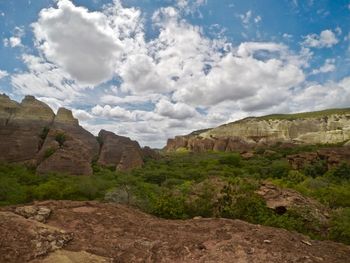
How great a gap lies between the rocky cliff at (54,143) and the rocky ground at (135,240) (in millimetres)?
40173

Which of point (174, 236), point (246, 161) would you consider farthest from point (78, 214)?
point (246, 161)

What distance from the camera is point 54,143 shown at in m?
57.9

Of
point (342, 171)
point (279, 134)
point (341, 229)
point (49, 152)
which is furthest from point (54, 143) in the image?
point (279, 134)

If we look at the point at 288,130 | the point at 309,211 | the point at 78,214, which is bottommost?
the point at 309,211

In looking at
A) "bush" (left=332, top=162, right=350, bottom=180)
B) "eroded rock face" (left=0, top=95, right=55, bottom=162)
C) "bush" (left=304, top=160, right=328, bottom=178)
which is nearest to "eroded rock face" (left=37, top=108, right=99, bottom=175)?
"eroded rock face" (left=0, top=95, right=55, bottom=162)

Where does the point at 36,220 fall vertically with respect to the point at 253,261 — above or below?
above

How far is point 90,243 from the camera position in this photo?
884 centimetres

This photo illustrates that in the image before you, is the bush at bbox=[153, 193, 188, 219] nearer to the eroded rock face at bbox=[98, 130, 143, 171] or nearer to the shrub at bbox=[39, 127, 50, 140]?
the eroded rock face at bbox=[98, 130, 143, 171]

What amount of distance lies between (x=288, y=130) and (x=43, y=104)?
71.7 m

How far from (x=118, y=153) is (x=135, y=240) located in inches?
2189

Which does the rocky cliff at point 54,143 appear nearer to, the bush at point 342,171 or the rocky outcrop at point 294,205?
the bush at point 342,171

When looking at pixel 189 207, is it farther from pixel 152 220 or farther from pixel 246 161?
pixel 246 161

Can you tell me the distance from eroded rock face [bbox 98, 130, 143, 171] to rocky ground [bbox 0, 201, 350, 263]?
49.5m

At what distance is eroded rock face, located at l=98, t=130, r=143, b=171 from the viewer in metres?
61.1
